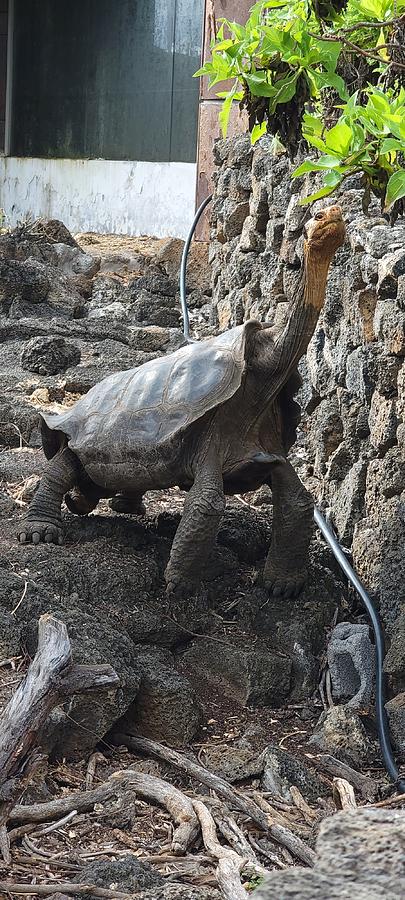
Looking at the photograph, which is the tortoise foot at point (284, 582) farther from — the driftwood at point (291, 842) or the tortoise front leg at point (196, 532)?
the driftwood at point (291, 842)

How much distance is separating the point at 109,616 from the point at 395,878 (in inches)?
110

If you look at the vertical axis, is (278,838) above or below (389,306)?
below

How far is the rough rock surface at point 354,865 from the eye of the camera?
134 cm

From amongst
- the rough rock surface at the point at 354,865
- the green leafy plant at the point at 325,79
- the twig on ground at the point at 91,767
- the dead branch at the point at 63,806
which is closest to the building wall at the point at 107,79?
the green leafy plant at the point at 325,79

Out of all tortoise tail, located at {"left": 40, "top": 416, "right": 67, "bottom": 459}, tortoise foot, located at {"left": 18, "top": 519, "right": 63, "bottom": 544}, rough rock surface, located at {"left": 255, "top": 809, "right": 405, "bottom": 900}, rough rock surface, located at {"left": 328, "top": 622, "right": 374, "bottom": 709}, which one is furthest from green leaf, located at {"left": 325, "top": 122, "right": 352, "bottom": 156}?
tortoise tail, located at {"left": 40, "top": 416, "right": 67, "bottom": 459}

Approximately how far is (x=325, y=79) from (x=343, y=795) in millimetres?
1971

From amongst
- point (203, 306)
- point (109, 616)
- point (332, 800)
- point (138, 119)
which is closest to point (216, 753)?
point (332, 800)

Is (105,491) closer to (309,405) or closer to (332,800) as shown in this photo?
(309,405)

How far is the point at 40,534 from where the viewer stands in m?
4.81

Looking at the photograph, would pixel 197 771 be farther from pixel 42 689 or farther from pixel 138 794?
pixel 42 689

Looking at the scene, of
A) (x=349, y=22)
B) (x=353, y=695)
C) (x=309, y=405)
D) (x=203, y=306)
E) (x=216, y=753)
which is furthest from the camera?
(x=203, y=306)

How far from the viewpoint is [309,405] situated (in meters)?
5.72

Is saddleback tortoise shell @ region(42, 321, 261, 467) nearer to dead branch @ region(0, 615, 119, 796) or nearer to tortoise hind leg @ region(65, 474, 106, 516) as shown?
tortoise hind leg @ region(65, 474, 106, 516)

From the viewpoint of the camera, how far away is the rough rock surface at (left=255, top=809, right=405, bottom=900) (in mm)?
1340
